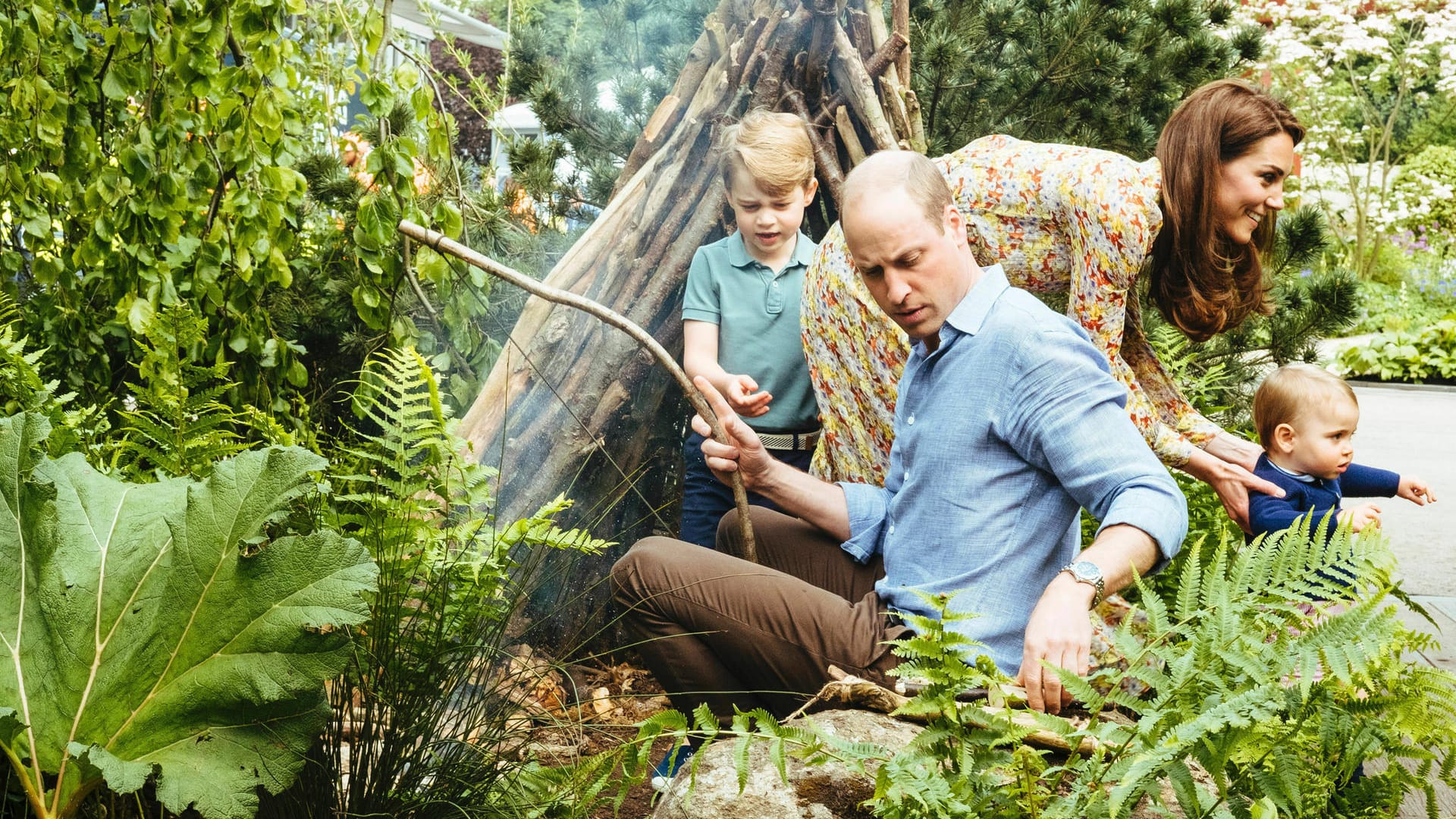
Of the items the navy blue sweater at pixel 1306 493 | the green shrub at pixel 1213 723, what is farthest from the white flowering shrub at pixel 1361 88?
the green shrub at pixel 1213 723

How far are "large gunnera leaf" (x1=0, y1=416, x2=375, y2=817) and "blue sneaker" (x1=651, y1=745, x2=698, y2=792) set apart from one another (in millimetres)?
700

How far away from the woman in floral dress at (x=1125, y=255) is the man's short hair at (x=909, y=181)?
65 centimetres

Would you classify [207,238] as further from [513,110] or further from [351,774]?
[513,110]

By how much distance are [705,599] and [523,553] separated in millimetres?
1022

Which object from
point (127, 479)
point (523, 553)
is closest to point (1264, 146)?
point (523, 553)

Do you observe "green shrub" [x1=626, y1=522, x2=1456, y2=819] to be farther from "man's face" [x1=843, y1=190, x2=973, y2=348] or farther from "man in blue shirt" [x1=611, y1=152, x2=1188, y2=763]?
"man's face" [x1=843, y1=190, x2=973, y2=348]

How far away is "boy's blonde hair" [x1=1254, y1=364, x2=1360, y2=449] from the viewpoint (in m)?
2.99

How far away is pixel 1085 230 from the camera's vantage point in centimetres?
277

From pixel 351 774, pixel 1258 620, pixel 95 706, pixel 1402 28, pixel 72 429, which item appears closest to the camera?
pixel 1258 620

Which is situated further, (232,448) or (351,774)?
(232,448)

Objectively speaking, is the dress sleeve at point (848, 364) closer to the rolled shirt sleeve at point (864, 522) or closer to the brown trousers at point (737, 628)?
the rolled shirt sleeve at point (864, 522)

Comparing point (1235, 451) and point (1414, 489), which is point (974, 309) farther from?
point (1414, 489)

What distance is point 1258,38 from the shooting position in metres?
4.92

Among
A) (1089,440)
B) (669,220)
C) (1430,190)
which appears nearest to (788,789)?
(1089,440)
